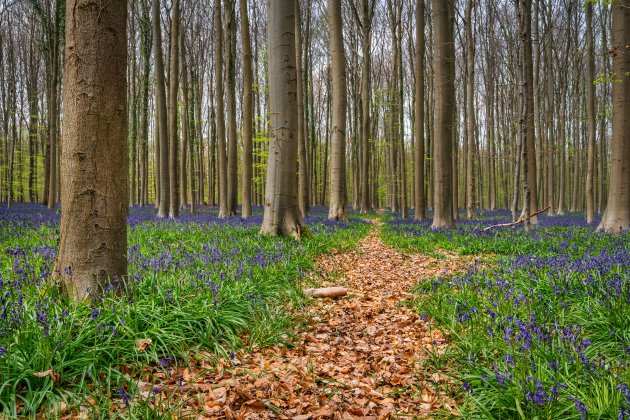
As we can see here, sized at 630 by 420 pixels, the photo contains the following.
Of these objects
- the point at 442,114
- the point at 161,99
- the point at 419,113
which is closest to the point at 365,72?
the point at 419,113

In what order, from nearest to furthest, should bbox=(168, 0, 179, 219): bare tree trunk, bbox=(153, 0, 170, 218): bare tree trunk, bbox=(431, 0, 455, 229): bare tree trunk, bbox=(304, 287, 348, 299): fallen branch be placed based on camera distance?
bbox=(304, 287, 348, 299): fallen branch
bbox=(431, 0, 455, 229): bare tree trunk
bbox=(153, 0, 170, 218): bare tree trunk
bbox=(168, 0, 179, 219): bare tree trunk

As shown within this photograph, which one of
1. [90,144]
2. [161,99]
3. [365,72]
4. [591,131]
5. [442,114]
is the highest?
[365,72]

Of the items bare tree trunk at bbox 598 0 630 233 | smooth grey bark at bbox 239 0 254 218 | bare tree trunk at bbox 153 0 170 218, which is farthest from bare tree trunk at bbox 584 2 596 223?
bare tree trunk at bbox 153 0 170 218

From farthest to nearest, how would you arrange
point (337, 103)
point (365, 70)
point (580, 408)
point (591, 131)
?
point (365, 70) < point (591, 131) < point (337, 103) < point (580, 408)

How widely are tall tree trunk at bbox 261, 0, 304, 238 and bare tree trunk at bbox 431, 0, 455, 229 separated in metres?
5.65

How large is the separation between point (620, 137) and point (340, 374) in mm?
11696

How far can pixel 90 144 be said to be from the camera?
3.26 m

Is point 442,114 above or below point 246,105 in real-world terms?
below

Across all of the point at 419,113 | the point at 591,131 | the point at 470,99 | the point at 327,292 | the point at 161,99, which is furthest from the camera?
the point at 470,99

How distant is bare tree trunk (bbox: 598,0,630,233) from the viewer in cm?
1024

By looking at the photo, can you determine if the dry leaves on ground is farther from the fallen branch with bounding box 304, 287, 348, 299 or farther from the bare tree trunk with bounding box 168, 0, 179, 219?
the bare tree trunk with bounding box 168, 0, 179, 219

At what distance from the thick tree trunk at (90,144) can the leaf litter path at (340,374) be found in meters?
1.42

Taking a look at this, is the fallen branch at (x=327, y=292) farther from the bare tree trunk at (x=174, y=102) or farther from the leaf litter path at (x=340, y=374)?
the bare tree trunk at (x=174, y=102)

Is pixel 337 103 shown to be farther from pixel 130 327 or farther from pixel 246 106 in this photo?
pixel 130 327
